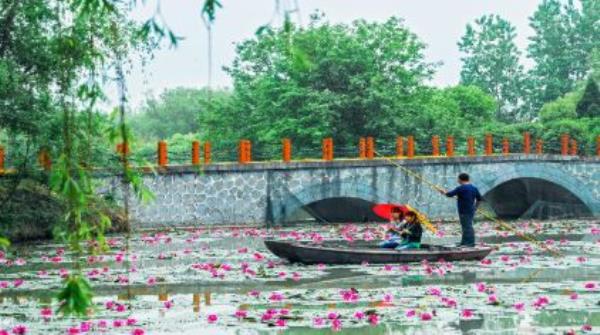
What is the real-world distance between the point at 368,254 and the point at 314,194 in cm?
1772

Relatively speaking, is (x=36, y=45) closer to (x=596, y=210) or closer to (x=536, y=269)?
(x=536, y=269)

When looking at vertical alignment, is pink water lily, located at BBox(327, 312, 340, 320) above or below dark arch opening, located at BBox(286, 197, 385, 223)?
below

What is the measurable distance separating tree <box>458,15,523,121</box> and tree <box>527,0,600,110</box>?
1443mm

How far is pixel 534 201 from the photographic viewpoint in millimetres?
45594

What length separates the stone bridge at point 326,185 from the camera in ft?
115

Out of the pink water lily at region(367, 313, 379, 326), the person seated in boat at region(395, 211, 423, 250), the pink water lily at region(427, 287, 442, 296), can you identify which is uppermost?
the person seated in boat at region(395, 211, 423, 250)

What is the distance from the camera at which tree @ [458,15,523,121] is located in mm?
82500

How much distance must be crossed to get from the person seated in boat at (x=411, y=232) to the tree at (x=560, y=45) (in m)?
63.0

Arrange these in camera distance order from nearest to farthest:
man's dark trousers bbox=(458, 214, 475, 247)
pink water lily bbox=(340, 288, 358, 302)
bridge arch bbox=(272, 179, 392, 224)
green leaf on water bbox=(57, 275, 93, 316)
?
green leaf on water bbox=(57, 275, 93, 316)
pink water lily bbox=(340, 288, 358, 302)
man's dark trousers bbox=(458, 214, 475, 247)
bridge arch bbox=(272, 179, 392, 224)

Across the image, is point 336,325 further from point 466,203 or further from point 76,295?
point 466,203

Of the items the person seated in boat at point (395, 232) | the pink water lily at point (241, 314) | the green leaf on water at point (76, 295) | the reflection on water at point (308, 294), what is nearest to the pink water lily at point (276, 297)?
the reflection on water at point (308, 294)

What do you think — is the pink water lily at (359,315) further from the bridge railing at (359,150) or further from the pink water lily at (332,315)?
the bridge railing at (359,150)

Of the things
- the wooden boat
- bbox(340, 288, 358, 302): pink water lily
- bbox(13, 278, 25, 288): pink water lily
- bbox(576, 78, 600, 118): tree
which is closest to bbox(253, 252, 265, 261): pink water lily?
the wooden boat

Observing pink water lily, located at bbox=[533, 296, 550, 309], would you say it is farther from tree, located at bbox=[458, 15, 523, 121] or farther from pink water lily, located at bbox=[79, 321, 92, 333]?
tree, located at bbox=[458, 15, 523, 121]
